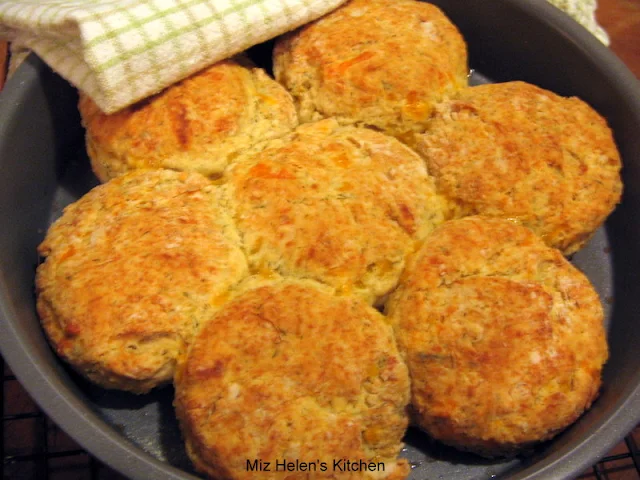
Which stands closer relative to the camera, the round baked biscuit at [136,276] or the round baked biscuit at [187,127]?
the round baked biscuit at [136,276]

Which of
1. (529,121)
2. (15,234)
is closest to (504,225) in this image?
(529,121)

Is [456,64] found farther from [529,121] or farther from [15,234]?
[15,234]

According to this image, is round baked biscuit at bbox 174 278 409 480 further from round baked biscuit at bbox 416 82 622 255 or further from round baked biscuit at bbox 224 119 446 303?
round baked biscuit at bbox 416 82 622 255

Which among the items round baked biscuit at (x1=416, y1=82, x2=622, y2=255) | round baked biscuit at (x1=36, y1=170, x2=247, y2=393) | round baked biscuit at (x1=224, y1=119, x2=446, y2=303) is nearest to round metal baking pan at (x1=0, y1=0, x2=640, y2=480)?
round baked biscuit at (x1=36, y1=170, x2=247, y2=393)

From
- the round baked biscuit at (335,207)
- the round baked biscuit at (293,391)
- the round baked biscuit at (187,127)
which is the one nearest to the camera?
the round baked biscuit at (293,391)

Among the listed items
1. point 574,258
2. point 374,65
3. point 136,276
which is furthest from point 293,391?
point 574,258

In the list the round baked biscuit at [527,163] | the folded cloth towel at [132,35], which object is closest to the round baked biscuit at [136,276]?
the folded cloth towel at [132,35]

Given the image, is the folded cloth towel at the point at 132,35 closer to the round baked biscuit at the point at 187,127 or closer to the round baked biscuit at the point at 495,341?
the round baked biscuit at the point at 187,127
